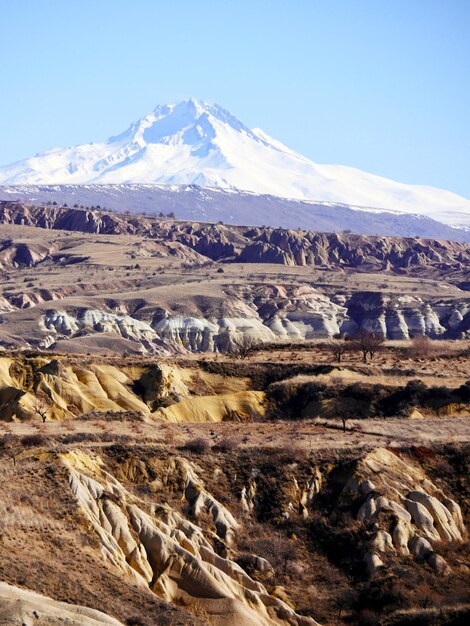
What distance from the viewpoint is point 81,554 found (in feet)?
136

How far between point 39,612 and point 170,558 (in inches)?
402

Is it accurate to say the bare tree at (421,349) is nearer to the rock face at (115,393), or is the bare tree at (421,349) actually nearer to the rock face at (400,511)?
the rock face at (115,393)

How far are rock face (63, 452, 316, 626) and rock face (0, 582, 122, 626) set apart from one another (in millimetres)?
5609

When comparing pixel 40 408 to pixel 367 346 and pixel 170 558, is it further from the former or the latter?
pixel 367 346

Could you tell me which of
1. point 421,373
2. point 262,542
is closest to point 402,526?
point 262,542

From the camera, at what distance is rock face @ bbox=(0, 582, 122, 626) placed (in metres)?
34.2

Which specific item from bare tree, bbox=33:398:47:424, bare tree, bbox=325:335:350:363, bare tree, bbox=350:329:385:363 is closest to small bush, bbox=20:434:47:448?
bare tree, bbox=33:398:47:424

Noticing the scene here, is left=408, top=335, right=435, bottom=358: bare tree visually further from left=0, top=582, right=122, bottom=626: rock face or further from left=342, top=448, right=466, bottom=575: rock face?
left=0, top=582, right=122, bottom=626: rock face

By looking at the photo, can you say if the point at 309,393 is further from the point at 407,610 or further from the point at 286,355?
the point at 407,610

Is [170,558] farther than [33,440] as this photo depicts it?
No

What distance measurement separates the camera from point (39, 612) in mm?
34938

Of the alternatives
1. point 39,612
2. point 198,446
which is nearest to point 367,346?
point 198,446

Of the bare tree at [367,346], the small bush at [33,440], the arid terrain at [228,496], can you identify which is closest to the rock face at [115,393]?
the arid terrain at [228,496]

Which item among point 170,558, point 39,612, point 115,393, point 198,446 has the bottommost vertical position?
point 115,393
